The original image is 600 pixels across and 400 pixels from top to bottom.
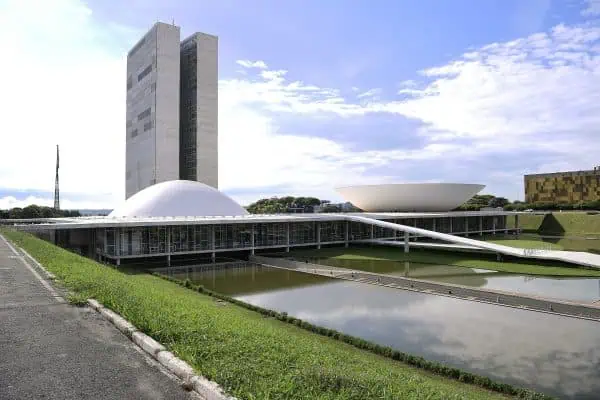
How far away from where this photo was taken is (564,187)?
271 feet

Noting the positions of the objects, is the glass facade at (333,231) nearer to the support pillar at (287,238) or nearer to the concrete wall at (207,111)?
the support pillar at (287,238)

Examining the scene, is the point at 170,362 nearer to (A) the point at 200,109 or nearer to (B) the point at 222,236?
(B) the point at 222,236

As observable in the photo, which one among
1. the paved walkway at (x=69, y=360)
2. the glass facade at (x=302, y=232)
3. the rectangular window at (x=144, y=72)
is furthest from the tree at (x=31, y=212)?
the paved walkway at (x=69, y=360)

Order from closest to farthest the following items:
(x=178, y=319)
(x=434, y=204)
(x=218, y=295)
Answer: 1. (x=178, y=319)
2. (x=218, y=295)
3. (x=434, y=204)

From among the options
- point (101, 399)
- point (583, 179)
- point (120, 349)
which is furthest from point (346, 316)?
point (583, 179)

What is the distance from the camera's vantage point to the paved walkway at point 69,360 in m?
4.82

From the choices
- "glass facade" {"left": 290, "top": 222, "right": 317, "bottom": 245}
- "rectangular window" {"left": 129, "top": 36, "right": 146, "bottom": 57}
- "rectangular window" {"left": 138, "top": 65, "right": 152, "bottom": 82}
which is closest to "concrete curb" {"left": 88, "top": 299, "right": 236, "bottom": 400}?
"glass facade" {"left": 290, "top": 222, "right": 317, "bottom": 245}

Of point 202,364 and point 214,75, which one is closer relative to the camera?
point 202,364

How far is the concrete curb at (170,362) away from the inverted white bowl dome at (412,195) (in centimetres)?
4390

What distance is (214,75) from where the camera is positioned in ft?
226

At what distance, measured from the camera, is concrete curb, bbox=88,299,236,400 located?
183 inches

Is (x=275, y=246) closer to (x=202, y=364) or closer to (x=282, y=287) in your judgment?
(x=282, y=287)

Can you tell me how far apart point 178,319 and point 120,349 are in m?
1.09

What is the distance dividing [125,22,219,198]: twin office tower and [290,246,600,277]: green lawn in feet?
119
